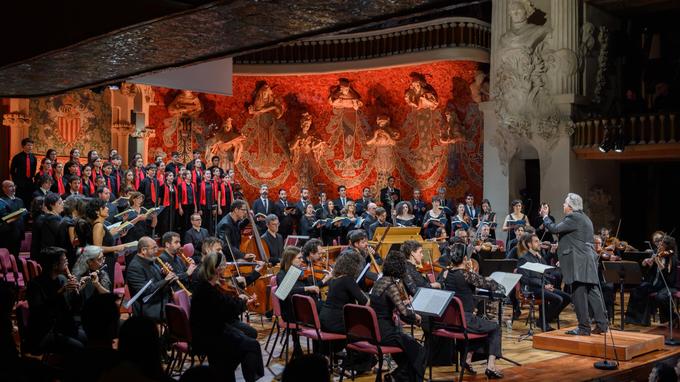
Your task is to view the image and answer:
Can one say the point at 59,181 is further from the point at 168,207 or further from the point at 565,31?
the point at 565,31

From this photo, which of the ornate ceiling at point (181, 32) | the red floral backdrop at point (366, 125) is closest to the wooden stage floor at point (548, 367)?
the ornate ceiling at point (181, 32)

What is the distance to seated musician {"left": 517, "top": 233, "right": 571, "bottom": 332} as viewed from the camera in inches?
379

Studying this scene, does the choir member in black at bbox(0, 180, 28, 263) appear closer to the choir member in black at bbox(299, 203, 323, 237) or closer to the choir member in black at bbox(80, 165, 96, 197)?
the choir member in black at bbox(80, 165, 96, 197)

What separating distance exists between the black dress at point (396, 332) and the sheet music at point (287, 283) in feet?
2.71

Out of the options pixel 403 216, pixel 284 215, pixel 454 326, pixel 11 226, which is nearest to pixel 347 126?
pixel 284 215

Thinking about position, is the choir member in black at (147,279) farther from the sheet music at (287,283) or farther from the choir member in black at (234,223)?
the choir member in black at (234,223)

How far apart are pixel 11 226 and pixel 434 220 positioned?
294 inches

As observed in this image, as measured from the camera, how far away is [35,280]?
5.89 metres

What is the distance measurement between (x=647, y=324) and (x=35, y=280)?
315 inches

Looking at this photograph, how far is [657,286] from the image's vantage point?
10156 mm

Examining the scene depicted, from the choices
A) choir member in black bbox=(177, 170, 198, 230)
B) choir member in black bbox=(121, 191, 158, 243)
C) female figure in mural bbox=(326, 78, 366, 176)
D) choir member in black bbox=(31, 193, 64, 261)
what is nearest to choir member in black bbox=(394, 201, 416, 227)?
choir member in black bbox=(177, 170, 198, 230)

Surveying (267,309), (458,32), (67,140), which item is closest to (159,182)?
(67,140)

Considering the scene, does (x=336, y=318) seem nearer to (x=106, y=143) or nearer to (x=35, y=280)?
(x=35, y=280)

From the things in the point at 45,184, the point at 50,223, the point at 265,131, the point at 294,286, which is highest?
the point at 265,131
